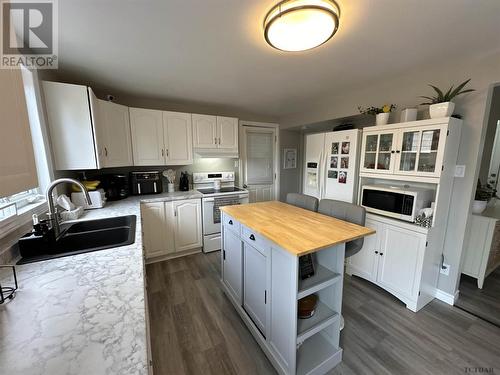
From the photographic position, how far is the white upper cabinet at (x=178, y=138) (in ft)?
9.57

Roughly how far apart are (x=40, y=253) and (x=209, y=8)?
1763mm

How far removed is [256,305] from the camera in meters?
1.62

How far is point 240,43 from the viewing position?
5.05ft

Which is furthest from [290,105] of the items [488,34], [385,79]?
[488,34]

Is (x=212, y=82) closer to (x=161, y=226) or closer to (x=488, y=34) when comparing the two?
(x=161, y=226)

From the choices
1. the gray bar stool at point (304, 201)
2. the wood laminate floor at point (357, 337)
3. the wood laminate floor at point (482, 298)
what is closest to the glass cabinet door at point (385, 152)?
the gray bar stool at point (304, 201)

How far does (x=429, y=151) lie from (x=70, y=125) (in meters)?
3.29

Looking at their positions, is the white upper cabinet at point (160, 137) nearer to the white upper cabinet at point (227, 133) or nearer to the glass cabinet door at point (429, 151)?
the white upper cabinet at point (227, 133)

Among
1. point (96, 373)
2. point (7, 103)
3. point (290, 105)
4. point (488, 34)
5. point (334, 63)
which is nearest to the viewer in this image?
point (96, 373)

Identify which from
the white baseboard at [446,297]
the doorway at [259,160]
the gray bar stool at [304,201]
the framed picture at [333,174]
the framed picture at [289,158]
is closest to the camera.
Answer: the white baseboard at [446,297]

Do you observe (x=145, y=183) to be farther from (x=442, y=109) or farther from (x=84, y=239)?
(x=442, y=109)

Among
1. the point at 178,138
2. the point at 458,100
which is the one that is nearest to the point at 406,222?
the point at 458,100

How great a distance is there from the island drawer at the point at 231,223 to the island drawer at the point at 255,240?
0.09 metres

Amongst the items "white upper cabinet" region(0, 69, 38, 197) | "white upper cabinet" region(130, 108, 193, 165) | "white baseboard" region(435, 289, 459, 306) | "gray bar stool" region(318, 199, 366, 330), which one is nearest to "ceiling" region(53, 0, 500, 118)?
"white upper cabinet" region(130, 108, 193, 165)
